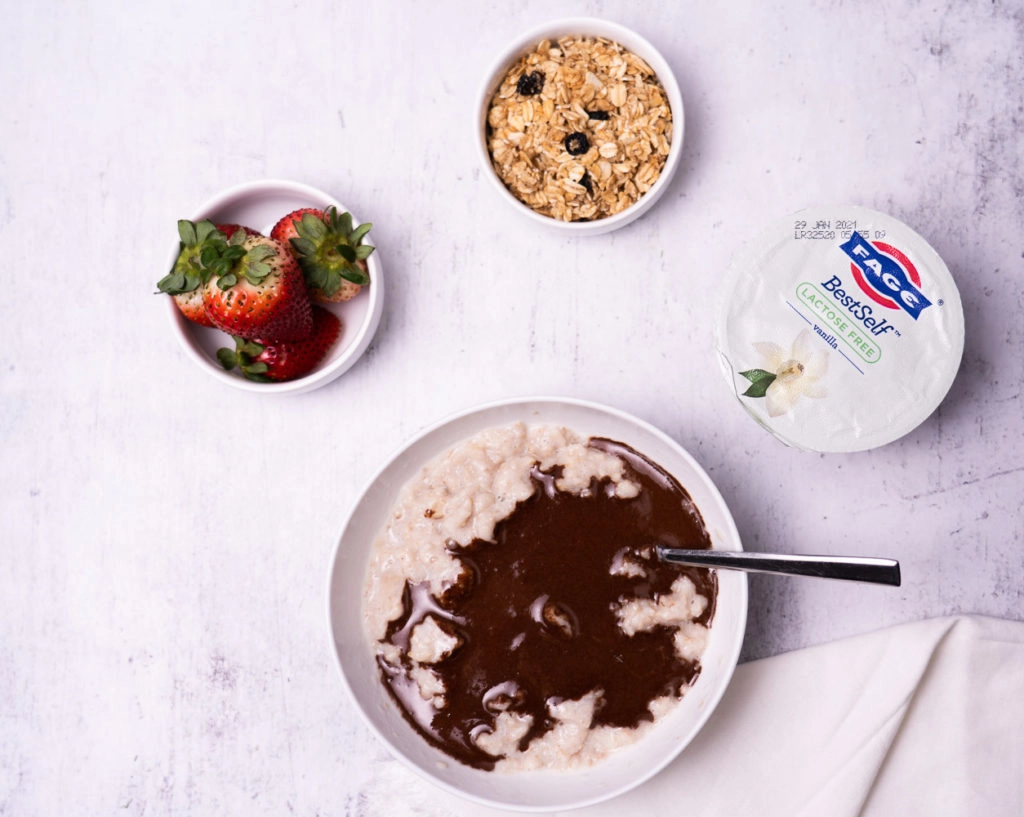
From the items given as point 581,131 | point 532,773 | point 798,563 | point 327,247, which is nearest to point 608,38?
point 581,131

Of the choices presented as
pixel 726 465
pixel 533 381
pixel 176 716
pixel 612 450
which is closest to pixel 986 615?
pixel 726 465

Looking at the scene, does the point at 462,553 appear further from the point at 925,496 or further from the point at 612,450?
the point at 925,496

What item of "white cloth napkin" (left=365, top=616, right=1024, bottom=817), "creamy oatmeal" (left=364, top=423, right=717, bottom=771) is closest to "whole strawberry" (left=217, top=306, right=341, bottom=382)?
"creamy oatmeal" (left=364, top=423, right=717, bottom=771)

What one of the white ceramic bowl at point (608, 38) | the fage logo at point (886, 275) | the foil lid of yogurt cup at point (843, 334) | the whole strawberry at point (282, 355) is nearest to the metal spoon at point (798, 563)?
the foil lid of yogurt cup at point (843, 334)

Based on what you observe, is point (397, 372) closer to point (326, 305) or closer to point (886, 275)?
point (326, 305)

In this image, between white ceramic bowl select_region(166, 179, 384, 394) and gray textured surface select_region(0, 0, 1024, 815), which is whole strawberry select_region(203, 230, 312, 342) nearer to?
white ceramic bowl select_region(166, 179, 384, 394)

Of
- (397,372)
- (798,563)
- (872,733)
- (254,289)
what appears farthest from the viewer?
(397,372)

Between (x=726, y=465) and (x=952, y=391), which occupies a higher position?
(x=952, y=391)
